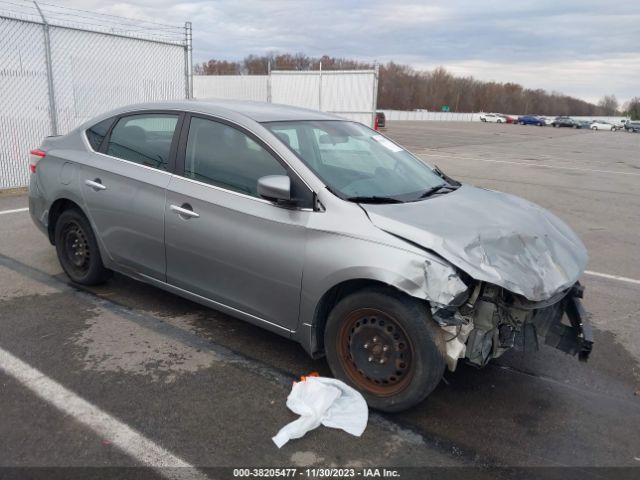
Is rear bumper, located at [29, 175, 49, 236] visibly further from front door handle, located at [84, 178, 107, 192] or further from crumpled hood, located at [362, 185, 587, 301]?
crumpled hood, located at [362, 185, 587, 301]

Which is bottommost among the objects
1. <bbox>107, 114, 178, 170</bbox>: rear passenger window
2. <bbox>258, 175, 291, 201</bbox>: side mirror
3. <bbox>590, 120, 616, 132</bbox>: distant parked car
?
<bbox>590, 120, 616, 132</bbox>: distant parked car

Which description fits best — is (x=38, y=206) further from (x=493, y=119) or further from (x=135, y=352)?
(x=493, y=119)

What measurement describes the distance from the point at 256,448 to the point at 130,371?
118cm

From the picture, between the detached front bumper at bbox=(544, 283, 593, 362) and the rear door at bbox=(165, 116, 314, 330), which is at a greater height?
the rear door at bbox=(165, 116, 314, 330)

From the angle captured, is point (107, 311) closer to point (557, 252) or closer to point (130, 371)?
point (130, 371)

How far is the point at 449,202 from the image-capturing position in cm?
365

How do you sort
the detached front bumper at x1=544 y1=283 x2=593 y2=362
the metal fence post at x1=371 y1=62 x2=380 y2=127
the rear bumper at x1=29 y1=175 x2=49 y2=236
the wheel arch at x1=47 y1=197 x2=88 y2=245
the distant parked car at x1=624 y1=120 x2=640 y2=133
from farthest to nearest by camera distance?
the distant parked car at x1=624 y1=120 x2=640 y2=133 < the metal fence post at x1=371 y1=62 x2=380 y2=127 < the rear bumper at x1=29 y1=175 x2=49 y2=236 < the wheel arch at x1=47 y1=197 x2=88 y2=245 < the detached front bumper at x1=544 y1=283 x2=593 y2=362

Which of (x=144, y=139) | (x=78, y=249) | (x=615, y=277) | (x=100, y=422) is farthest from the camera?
(x=615, y=277)

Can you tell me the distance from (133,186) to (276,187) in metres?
1.47

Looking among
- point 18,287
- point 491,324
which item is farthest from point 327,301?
point 18,287

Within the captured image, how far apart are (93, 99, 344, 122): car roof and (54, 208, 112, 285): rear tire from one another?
1.03 meters

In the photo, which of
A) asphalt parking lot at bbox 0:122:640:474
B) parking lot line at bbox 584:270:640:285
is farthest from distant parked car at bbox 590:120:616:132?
asphalt parking lot at bbox 0:122:640:474

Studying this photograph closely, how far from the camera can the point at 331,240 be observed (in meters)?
A: 3.17

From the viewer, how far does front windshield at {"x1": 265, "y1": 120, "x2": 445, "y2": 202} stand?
3.54 metres
